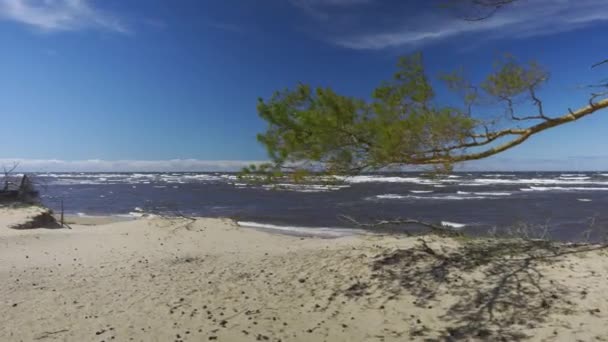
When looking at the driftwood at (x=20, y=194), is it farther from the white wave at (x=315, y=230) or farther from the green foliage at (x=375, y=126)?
the green foliage at (x=375, y=126)

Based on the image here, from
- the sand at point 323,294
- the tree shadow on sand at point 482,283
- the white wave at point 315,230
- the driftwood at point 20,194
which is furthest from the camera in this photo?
the driftwood at point 20,194

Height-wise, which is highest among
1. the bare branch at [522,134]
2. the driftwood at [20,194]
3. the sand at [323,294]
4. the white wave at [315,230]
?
the bare branch at [522,134]

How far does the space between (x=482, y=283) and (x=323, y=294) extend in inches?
80.5

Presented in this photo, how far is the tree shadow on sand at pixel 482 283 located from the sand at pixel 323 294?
20 millimetres

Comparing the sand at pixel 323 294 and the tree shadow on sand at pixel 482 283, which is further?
→ the sand at pixel 323 294

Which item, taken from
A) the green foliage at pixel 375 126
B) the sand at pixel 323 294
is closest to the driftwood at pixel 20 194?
the sand at pixel 323 294

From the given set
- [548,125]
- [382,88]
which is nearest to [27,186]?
[382,88]

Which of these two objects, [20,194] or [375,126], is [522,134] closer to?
[375,126]

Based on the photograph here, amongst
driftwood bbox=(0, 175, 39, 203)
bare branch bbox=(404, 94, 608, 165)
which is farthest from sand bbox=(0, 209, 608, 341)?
driftwood bbox=(0, 175, 39, 203)

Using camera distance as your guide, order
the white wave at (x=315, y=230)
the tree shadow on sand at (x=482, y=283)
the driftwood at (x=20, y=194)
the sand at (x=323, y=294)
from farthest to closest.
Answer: the driftwood at (x=20, y=194) < the white wave at (x=315, y=230) < the sand at (x=323, y=294) < the tree shadow on sand at (x=482, y=283)

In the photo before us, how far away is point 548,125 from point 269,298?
4.04 metres

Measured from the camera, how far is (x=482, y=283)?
18.9 ft

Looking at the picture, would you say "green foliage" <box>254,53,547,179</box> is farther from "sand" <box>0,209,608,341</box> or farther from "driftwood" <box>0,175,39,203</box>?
"driftwood" <box>0,175,39,203</box>

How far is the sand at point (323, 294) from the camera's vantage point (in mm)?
4902
